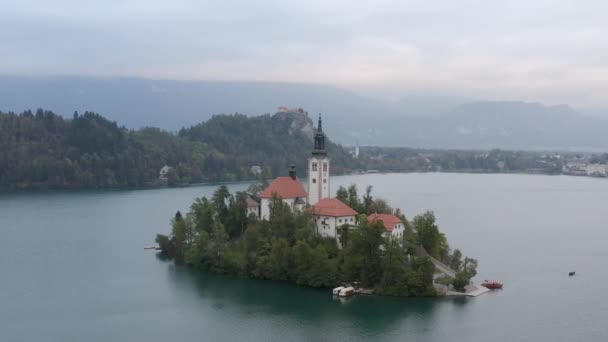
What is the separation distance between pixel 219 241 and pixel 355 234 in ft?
25.1

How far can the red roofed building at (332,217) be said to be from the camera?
33344mm

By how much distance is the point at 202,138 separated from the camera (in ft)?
371

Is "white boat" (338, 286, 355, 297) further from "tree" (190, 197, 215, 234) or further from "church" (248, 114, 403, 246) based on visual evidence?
"tree" (190, 197, 215, 234)

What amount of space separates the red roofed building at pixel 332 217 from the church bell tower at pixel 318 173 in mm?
2604

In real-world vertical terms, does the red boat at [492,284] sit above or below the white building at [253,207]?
below

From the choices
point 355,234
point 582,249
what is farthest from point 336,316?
point 582,249

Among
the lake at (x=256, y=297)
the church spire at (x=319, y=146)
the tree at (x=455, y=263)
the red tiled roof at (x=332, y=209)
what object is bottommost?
the lake at (x=256, y=297)

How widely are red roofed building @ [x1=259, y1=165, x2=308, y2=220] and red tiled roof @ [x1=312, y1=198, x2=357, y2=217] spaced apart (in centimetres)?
172

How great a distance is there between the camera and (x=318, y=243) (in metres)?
32.8

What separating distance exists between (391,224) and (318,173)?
5892mm

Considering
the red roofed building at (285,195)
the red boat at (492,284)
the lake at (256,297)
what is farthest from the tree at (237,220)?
the red boat at (492,284)

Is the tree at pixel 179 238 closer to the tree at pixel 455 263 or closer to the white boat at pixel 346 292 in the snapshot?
the white boat at pixel 346 292

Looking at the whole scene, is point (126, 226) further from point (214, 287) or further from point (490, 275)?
point (490, 275)

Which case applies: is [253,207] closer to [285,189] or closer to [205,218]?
[285,189]
